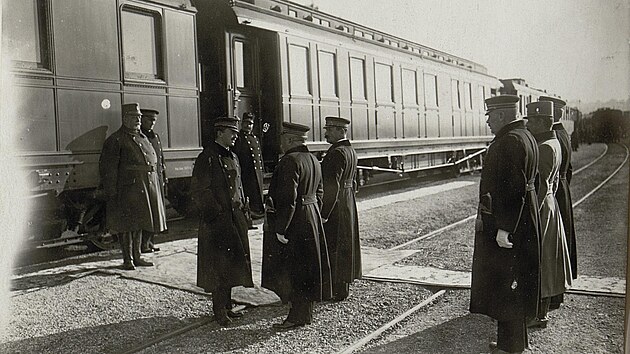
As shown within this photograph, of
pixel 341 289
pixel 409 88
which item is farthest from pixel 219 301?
pixel 409 88

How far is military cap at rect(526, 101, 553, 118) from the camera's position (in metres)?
2.62

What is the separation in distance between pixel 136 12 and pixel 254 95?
3.08ft

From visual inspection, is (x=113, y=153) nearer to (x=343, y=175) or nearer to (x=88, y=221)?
(x=88, y=221)

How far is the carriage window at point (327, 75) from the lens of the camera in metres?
3.13

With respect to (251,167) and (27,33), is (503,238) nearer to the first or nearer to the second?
(251,167)

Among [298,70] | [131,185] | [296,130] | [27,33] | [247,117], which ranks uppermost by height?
[27,33]

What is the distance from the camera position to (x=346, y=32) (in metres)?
2.96

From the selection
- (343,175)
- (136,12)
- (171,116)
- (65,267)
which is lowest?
(65,267)

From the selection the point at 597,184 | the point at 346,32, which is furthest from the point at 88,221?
the point at 597,184

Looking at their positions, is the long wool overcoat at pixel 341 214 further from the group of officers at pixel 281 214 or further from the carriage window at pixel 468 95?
the carriage window at pixel 468 95

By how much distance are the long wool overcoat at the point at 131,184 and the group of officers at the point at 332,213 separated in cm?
1

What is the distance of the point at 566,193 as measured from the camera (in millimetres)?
2805

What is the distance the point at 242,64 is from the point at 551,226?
6.74 ft

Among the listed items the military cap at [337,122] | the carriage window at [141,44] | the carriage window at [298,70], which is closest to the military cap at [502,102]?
the military cap at [337,122]
